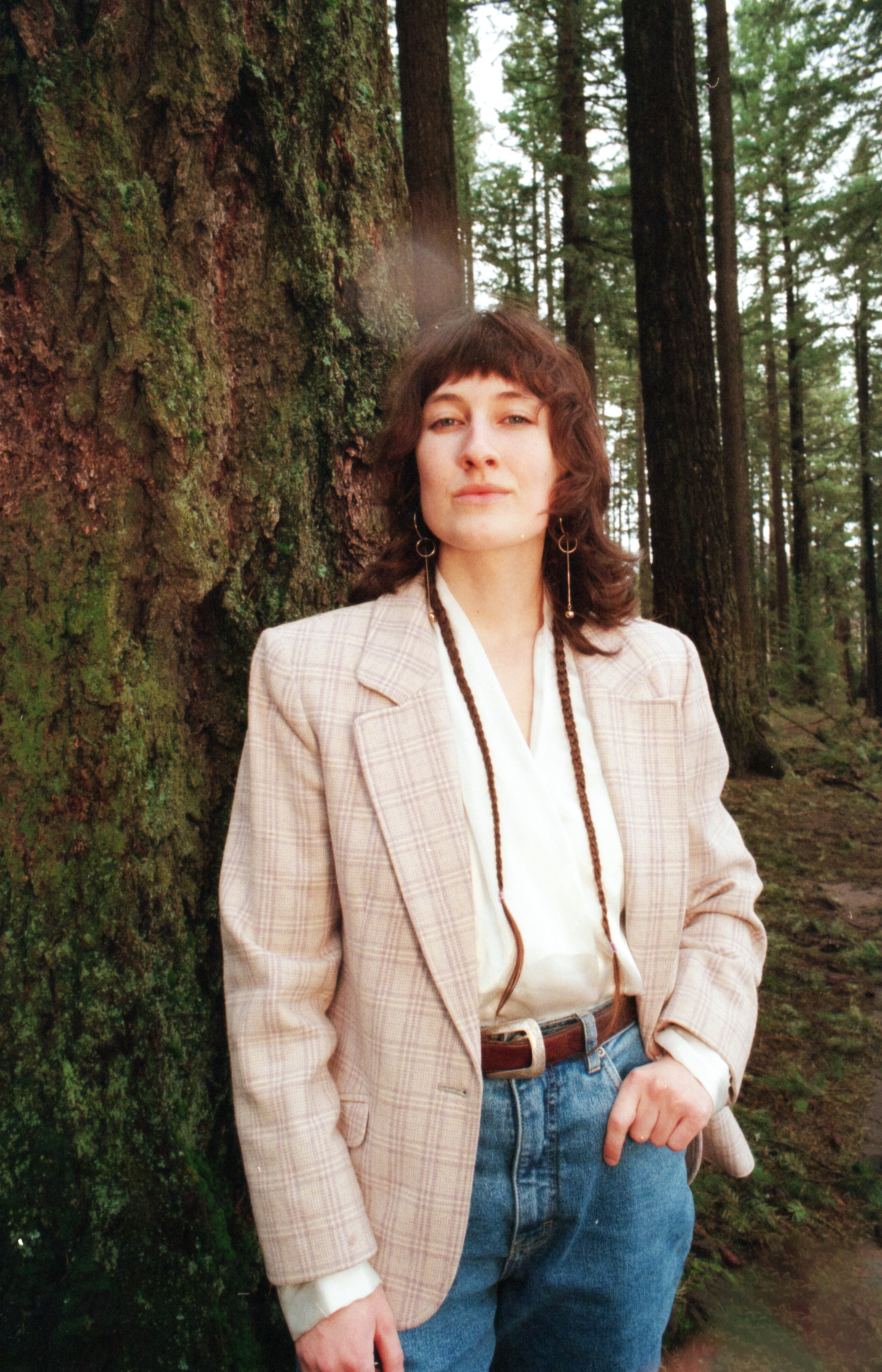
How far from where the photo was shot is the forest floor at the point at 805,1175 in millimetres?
2672

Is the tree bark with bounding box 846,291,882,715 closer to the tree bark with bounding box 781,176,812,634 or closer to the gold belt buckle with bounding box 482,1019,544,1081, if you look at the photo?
the tree bark with bounding box 781,176,812,634

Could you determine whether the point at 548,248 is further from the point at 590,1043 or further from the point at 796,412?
the point at 590,1043

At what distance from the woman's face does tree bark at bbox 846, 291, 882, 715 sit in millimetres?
20386

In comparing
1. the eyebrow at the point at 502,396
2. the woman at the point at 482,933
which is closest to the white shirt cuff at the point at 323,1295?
the woman at the point at 482,933

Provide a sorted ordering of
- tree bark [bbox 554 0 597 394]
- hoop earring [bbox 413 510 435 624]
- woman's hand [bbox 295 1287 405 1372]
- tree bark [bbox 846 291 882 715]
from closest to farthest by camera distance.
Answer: woman's hand [bbox 295 1287 405 1372] → hoop earring [bbox 413 510 435 624] → tree bark [bbox 554 0 597 394] → tree bark [bbox 846 291 882 715]

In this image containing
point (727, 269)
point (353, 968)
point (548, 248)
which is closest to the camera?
point (353, 968)

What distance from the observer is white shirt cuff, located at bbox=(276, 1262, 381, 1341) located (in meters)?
1.48

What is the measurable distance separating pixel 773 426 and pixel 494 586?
24306 mm

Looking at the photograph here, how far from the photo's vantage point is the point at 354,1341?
4.81 feet

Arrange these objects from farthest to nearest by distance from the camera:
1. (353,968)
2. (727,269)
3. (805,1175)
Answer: (727,269), (805,1175), (353,968)

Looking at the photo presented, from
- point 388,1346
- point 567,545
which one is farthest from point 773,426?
point 388,1346

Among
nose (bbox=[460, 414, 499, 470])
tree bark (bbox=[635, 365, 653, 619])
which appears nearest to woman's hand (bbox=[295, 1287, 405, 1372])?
nose (bbox=[460, 414, 499, 470])

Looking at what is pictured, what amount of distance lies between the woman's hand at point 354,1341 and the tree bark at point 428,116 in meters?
5.98

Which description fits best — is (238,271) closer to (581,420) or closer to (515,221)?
(581,420)
